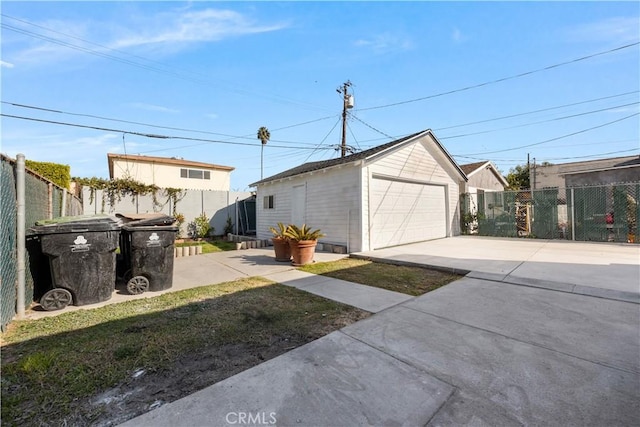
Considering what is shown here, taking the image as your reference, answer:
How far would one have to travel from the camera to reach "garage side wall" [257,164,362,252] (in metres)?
8.90

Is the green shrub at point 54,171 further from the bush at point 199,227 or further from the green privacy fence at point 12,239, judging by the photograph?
the green privacy fence at point 12,239

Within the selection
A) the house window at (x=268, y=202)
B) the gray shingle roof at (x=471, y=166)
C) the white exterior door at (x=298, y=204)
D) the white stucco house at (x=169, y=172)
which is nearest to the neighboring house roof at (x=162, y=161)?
the white stucco house at (x=169, y=172)

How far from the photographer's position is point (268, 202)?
44.2ft

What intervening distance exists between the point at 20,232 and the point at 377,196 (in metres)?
8.42

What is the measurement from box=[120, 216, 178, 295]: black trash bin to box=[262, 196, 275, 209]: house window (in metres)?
8.06

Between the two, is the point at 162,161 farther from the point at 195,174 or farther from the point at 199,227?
the point at 199,227

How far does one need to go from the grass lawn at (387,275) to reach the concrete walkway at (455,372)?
0.85 meters

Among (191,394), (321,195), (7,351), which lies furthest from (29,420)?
(321,195)

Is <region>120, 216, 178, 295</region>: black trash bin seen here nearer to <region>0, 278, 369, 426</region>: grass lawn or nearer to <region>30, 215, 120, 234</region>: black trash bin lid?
<region>30, 215, 120, 234</region>: black trash bin lid

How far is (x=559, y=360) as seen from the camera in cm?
238

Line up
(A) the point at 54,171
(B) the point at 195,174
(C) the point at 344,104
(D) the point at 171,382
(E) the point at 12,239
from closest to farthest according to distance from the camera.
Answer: (D) the point at 171,382, (E) the point at 12,239, (A) the point at 54,171, (C) the point at 344,104, (B) the point at 195,174

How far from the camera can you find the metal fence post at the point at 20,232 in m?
3.54

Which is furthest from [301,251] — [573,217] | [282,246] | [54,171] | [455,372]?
[573,217]

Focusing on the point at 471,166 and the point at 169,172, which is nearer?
the point at 471,166
